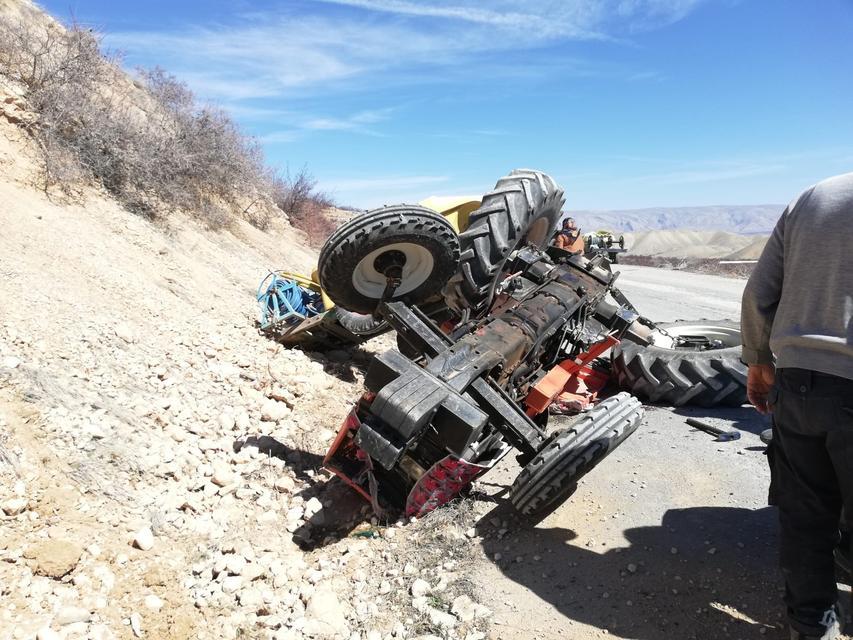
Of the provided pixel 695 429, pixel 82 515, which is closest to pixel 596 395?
pixel 695 429

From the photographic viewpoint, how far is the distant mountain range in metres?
117

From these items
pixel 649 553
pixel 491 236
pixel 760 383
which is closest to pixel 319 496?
pixel 649 553

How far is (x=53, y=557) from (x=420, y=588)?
1.59m

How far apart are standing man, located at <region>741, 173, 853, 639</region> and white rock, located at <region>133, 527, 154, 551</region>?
2.71 m

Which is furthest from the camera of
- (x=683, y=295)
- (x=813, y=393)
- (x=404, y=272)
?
(x=683, y=295)

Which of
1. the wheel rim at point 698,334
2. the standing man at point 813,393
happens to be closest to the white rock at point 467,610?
the standing man at point 813,393

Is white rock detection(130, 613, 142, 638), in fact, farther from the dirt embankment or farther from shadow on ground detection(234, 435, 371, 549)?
the dirt embankment

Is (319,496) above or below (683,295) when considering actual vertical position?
below

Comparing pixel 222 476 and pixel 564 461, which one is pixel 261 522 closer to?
pixel 222 476

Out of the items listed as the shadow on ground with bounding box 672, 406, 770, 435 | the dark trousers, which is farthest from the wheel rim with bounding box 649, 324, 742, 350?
the dark trousers

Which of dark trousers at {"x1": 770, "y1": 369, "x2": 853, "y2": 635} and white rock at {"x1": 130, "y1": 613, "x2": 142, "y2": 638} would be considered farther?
white rock at {"x1": 130, "y1": 613, "x2": 142, "y2": 638}

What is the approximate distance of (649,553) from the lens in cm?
272

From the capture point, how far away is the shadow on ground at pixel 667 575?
2304 mm

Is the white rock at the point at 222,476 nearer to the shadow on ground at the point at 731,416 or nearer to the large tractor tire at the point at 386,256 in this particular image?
the large tractor tire at the point at 386,256
